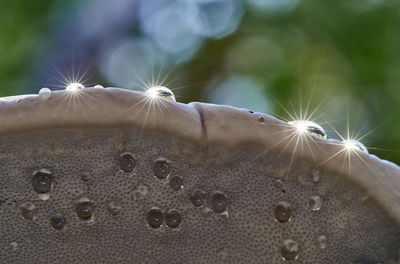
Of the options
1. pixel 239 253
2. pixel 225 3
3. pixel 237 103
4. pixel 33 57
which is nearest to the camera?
pixel 239 253

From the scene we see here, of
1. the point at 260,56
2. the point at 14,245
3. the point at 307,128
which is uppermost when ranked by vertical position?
the point at 260,56

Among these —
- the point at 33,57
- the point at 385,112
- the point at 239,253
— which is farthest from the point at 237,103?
the point at 239,253

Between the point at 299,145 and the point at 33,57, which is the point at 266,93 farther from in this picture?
the point at 299,145

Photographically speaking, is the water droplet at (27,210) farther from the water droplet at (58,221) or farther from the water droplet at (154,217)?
the water droplet at (154,217)

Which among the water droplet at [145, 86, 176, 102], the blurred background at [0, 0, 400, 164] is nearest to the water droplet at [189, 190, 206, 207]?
the water droplet at [145, 86, 176, 102]

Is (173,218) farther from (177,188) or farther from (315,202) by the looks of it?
(315,202)

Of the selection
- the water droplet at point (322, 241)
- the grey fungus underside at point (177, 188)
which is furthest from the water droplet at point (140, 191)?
the water droplet at point (322, 241)

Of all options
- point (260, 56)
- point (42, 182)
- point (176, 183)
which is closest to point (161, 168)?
point (176, 183)
